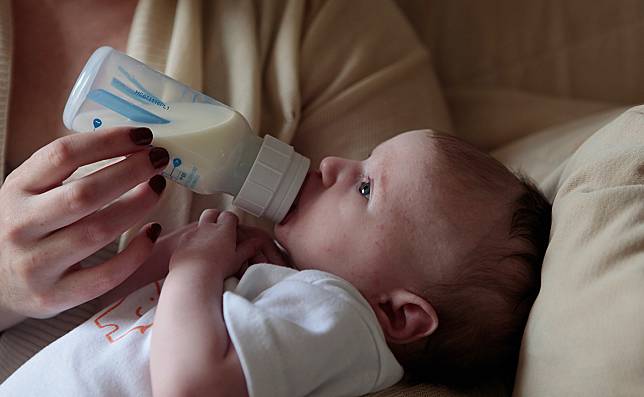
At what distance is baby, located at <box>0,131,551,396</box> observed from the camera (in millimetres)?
854

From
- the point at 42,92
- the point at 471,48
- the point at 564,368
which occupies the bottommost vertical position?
the point at 564,368

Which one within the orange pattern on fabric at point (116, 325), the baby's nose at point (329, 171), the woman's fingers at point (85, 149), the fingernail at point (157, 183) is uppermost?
the woman's fingers at point (85, 149)

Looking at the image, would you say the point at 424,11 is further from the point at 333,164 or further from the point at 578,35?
the point at 333,164

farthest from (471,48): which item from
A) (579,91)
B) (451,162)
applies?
(451,162)

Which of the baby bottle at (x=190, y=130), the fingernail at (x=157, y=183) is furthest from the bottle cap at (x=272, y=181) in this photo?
the fingernail at (x=157, y=183)

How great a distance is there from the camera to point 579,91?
1636 millimetres

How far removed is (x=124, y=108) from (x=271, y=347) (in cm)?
34

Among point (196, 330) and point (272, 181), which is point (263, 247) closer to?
point (272, 181)

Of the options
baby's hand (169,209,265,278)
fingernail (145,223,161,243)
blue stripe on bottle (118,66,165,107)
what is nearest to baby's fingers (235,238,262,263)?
baby's hand (169,209,265,278)

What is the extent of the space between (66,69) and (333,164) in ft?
1.66

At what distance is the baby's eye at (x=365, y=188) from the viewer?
102cm

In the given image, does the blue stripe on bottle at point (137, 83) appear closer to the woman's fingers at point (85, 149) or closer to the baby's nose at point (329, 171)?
the woman's fingers at point (85, 149)

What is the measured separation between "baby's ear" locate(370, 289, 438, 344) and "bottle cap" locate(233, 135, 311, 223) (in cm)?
18

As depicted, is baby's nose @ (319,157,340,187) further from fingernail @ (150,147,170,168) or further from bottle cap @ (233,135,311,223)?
fingernail @ (150,147,170,168)
